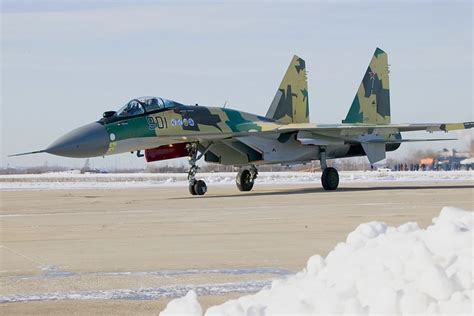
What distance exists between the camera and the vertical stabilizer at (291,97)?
27703mm

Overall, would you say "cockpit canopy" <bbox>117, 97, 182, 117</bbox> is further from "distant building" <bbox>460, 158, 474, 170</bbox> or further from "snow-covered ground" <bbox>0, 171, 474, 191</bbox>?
"distant building" <bbox>460, 158, 474, 170</bbox>

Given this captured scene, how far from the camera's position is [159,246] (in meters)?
10.2

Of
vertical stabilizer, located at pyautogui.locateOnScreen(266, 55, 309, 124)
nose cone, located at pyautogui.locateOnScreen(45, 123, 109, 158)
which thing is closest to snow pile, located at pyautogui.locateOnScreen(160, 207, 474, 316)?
nose cone, located at pyautogui.locateOnScreen(45, 123, 109, 158)

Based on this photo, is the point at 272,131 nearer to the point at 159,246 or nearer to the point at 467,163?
the point at 159,246

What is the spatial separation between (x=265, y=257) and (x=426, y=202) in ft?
31.6

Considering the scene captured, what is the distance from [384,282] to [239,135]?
762 inches

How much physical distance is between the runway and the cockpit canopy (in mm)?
3894

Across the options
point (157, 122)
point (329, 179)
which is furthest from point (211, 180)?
point (157, 122)

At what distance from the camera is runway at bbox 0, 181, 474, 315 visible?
6750mm

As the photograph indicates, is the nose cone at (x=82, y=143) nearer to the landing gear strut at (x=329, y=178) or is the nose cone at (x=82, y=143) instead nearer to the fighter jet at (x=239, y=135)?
the fighter jet at (x=239, y=135)

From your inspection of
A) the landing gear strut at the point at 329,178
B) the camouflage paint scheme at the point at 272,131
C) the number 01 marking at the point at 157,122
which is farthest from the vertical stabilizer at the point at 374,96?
the number 01 marking at the point at 157,122

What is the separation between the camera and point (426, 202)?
1781 cm

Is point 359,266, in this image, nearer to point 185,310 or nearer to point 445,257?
point 445,257

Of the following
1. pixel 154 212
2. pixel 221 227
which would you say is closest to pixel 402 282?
pixel 221 227
